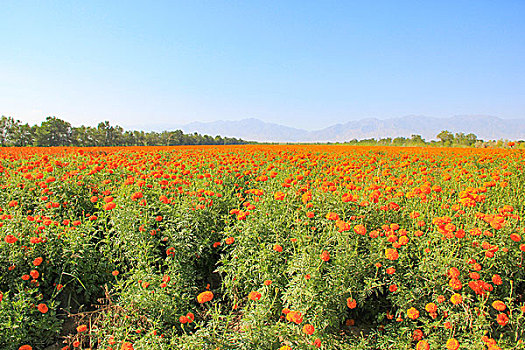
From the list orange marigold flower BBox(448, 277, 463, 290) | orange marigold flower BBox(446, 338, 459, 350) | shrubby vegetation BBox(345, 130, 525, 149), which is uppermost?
shrubby vegetation BBox(345, 130, 525, 149)

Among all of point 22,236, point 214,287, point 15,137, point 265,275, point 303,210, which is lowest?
point 214,287

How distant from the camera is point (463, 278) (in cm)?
251

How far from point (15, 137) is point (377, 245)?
50.7 m

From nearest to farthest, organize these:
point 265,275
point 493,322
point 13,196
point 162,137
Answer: point 493,322
point 265,275
point 13,196
point 162,137

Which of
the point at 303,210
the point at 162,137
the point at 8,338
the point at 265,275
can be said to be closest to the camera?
the point at 8,338

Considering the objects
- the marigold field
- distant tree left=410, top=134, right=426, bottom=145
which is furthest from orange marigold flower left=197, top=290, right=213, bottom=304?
distant tree left=410, top=134, right=426, bottom=145

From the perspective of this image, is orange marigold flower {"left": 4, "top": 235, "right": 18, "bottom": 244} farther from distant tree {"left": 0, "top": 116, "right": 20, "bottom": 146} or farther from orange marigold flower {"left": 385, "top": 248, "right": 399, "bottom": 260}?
distant tree {"left": 0, "top": 116, "right": 20, "bottom": 146}

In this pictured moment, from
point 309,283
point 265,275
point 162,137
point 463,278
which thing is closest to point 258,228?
point 265,275

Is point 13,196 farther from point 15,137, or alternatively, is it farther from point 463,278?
point 15,137

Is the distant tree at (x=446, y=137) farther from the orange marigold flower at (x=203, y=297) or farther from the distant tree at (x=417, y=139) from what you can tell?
the orange marigold flower at (x=203, y=297)

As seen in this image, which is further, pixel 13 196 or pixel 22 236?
pixel 13 196

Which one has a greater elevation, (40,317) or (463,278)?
(463,278)

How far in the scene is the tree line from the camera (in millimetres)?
38156

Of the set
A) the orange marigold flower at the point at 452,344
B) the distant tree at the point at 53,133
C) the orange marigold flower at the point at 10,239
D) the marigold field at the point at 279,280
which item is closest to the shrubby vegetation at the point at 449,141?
the marigold field at the point at 279,280
